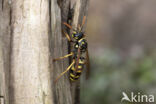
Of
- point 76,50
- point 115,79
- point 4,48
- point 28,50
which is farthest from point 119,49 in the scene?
point 4,48

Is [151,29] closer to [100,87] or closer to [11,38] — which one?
[100,87]

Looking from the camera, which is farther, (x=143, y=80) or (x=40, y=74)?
(x=143, y=80)

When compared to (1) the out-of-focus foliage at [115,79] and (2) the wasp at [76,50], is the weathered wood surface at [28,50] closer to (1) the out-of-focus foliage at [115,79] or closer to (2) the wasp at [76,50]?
(2) the wasp at [76,50]

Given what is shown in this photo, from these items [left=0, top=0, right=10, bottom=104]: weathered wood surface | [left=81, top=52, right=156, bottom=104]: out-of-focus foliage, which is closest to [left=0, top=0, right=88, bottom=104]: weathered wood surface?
[left=0, top=0, right=10, bottom=104]: weathered wood surface

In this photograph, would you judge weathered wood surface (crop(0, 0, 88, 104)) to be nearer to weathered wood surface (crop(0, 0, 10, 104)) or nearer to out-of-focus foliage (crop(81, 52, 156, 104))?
weathered wood surface (crop(0, 0, 10, 104))

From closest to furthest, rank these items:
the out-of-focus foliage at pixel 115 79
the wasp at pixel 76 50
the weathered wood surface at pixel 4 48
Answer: the weathered wood surface at pixel 4 48 < the wasp at pixel 76 50 < the out-of-focus foliage at pixel 115 79

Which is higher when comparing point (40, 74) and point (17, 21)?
point (17, 21)

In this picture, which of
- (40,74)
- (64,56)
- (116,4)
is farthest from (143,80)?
(116,4)

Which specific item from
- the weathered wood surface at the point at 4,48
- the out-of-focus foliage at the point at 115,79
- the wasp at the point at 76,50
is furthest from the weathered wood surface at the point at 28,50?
the out-of-focus foliage at the point at 115,79
